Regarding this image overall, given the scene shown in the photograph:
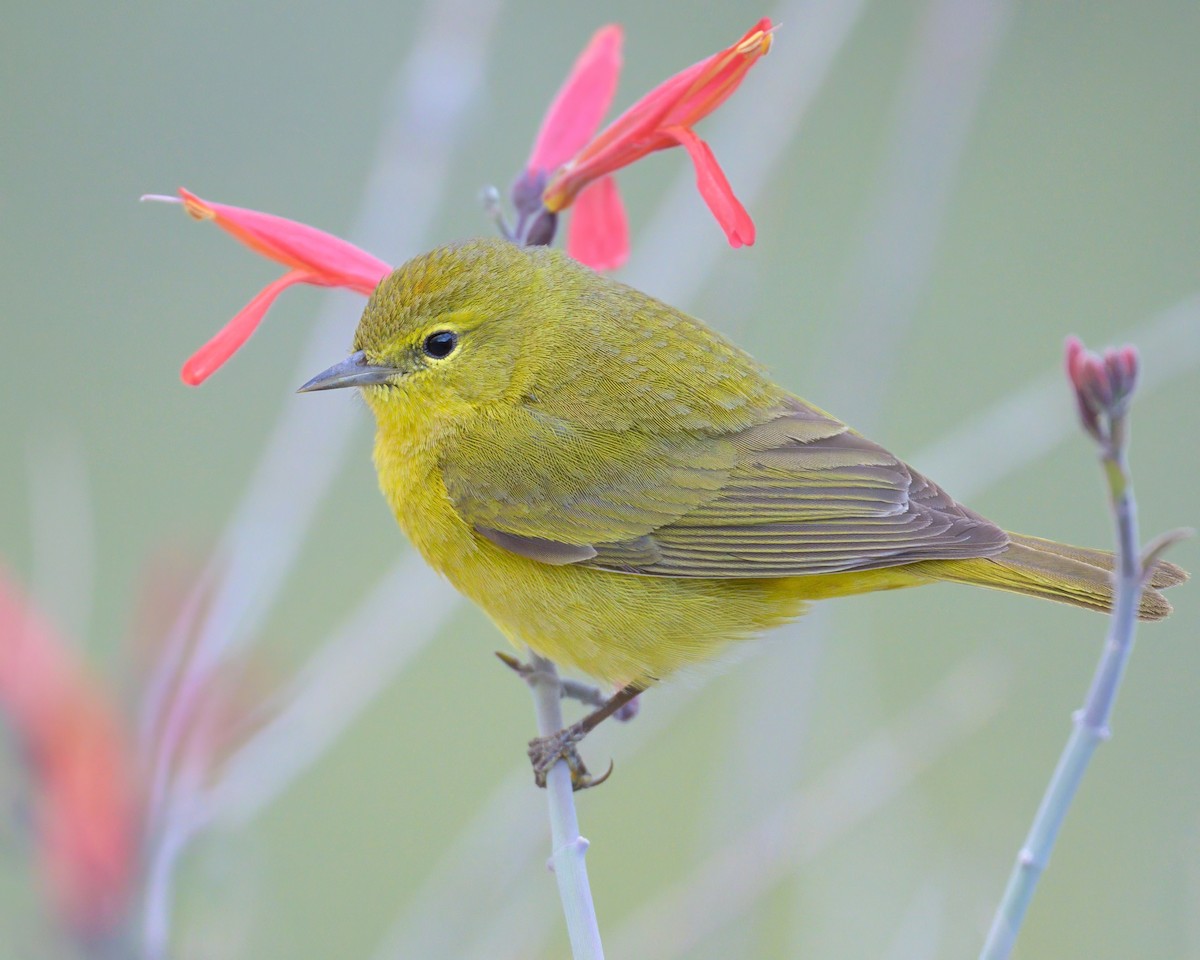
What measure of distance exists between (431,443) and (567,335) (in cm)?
36

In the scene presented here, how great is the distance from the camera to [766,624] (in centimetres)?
290

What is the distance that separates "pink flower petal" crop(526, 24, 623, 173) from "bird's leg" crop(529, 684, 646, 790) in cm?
102

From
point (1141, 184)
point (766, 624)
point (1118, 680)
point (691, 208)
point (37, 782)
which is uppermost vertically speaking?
point (1141, 184)

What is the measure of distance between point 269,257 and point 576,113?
604mm

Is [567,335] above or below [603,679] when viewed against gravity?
above

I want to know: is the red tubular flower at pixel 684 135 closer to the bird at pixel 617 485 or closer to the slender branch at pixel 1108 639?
the bird at pixel 617 485

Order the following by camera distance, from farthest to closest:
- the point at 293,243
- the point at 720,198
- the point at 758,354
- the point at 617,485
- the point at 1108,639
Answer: the point at 758,354 < the point at 617,485 < the point at 293,243 < the point at 720,198 < the point at 1108,639

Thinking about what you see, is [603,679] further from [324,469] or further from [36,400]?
[36,400]

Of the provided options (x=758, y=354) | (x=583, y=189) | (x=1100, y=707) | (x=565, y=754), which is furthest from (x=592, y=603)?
(x=758, y=354)

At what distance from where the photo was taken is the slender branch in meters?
1.53

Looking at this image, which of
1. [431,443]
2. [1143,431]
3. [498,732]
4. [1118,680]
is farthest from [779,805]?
[1143,431]

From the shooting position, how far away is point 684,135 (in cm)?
232

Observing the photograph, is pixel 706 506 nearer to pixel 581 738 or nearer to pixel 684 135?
pixel 581 738

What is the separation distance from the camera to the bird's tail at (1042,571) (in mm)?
2715
